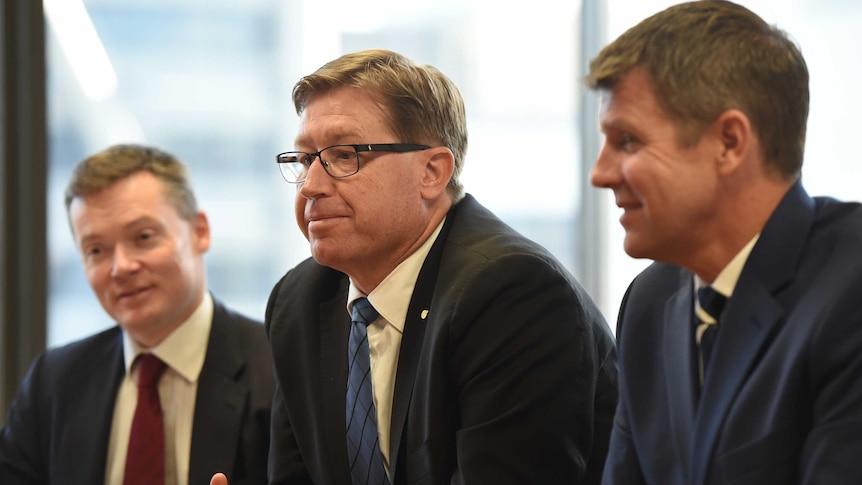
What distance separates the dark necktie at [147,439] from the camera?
8.54 ft

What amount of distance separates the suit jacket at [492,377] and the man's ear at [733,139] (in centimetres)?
55

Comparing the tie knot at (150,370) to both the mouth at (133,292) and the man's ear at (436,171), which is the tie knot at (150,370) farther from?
the man's ear at (436,171)

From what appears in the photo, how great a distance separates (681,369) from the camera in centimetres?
158

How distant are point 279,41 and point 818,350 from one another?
2.82 m

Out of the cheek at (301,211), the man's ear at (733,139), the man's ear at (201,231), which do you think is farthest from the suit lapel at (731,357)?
the man's ear at (201,231)

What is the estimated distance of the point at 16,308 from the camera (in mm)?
3805

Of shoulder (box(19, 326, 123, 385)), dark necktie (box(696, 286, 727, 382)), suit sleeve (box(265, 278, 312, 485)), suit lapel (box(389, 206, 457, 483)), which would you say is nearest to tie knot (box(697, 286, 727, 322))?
dark necktie (box(696, 286, 727, 382))

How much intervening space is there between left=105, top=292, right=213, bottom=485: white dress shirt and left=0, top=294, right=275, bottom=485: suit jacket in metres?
0.03

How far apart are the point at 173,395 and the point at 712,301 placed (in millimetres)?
1676

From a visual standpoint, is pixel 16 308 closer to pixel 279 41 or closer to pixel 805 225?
pixel 279 41

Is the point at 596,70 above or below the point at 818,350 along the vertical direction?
above

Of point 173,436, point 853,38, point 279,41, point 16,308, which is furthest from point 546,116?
point 16,308

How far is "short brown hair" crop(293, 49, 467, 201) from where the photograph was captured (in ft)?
7.00

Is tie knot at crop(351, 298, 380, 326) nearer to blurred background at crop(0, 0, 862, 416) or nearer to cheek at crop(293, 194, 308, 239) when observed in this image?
cheek at crop(293, 194, 308, 239)
